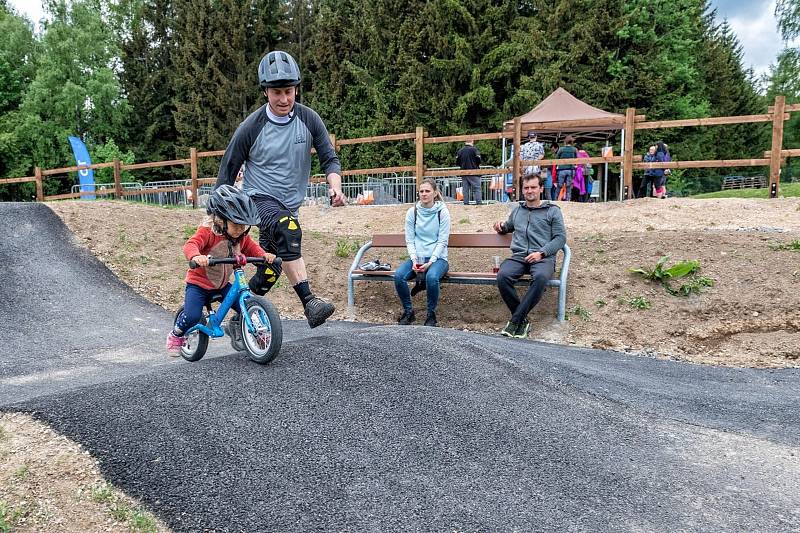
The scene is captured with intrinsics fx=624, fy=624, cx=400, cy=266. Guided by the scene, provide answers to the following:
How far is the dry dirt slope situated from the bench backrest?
599 mm

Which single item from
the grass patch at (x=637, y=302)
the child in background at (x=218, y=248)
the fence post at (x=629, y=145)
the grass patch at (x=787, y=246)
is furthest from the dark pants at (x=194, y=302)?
the fence post at (x=629, y=145)

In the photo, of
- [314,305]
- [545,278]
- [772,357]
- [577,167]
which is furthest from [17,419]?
[577,167]

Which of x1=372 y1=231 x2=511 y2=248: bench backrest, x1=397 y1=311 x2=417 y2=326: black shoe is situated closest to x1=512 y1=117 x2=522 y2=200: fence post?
x1=372 y1=231 x2=511 y2=248: bench backrest

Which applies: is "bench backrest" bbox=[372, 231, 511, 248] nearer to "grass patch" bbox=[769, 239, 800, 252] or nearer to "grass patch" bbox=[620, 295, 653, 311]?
"grass patch" bbox=[620, 295, 653, 311]

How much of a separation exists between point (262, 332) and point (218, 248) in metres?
0.74

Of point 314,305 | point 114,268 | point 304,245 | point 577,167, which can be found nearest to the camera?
point 314,305

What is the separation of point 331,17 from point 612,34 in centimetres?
1574

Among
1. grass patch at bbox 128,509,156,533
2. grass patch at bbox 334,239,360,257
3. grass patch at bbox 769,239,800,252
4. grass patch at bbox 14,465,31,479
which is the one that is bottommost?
grass patch at bbox 128,509,156,533

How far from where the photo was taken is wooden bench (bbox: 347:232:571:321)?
730 cm

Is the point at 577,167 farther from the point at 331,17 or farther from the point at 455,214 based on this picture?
the point at 331,17

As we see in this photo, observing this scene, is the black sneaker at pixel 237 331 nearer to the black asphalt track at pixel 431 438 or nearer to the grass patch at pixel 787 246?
the black asphalt track at pixel 431 438

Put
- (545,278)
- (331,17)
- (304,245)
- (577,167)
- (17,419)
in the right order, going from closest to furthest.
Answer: (17,419) < (545,278) < (304,245) < (577,167) < (331,17)

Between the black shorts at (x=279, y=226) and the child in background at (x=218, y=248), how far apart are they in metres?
0.24

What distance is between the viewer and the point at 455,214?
39.6ft
